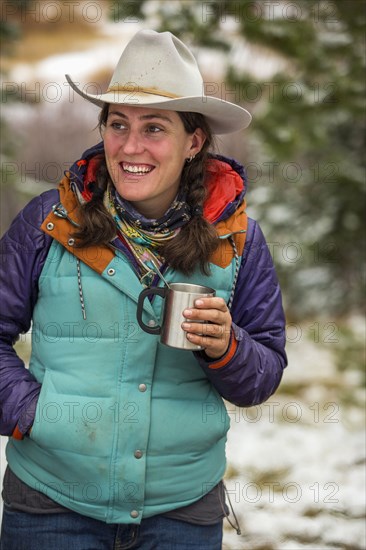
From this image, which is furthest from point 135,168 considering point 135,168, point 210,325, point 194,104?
point 210,325

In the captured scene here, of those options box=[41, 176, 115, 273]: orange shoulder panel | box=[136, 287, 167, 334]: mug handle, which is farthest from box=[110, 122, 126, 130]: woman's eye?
box=[136, 287, 167, 334]: mug handle

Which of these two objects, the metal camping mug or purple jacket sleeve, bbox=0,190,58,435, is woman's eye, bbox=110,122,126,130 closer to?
purple jacket sleeve, bbox=0,190,58,435

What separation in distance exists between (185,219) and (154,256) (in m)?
0.15

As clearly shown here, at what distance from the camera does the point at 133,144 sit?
2.09m

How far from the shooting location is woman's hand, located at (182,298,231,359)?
1.90m

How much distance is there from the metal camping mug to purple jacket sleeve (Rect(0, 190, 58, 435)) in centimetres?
34

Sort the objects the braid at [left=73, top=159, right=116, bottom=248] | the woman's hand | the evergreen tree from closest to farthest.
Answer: the woman's hand, the braid at [left=73, top=159, right=116, bottom=248], the evergreen tree

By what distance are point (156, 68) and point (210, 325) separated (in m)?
0.78

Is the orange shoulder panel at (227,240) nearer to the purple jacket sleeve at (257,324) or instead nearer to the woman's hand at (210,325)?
the purple jacket sleeve at (257,324)

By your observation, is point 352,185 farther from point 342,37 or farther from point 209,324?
point 209,324

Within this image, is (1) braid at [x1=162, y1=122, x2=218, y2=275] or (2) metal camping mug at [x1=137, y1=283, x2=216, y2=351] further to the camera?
(1) braid at [x1=162, y1=122, x2=218, y2=275]

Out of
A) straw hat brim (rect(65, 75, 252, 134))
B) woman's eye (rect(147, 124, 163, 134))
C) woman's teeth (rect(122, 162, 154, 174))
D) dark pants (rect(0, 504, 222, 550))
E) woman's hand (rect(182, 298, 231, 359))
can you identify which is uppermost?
straw hat brim (rect(65, 75, 252, 134))

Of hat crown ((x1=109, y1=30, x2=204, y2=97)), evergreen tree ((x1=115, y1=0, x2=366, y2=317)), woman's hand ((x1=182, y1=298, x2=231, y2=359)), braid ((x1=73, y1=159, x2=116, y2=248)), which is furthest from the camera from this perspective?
evergreen tree ((x1=115, y1=0, x2=366, y2=317))

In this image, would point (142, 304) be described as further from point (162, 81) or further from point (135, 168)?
point (162, 81)
